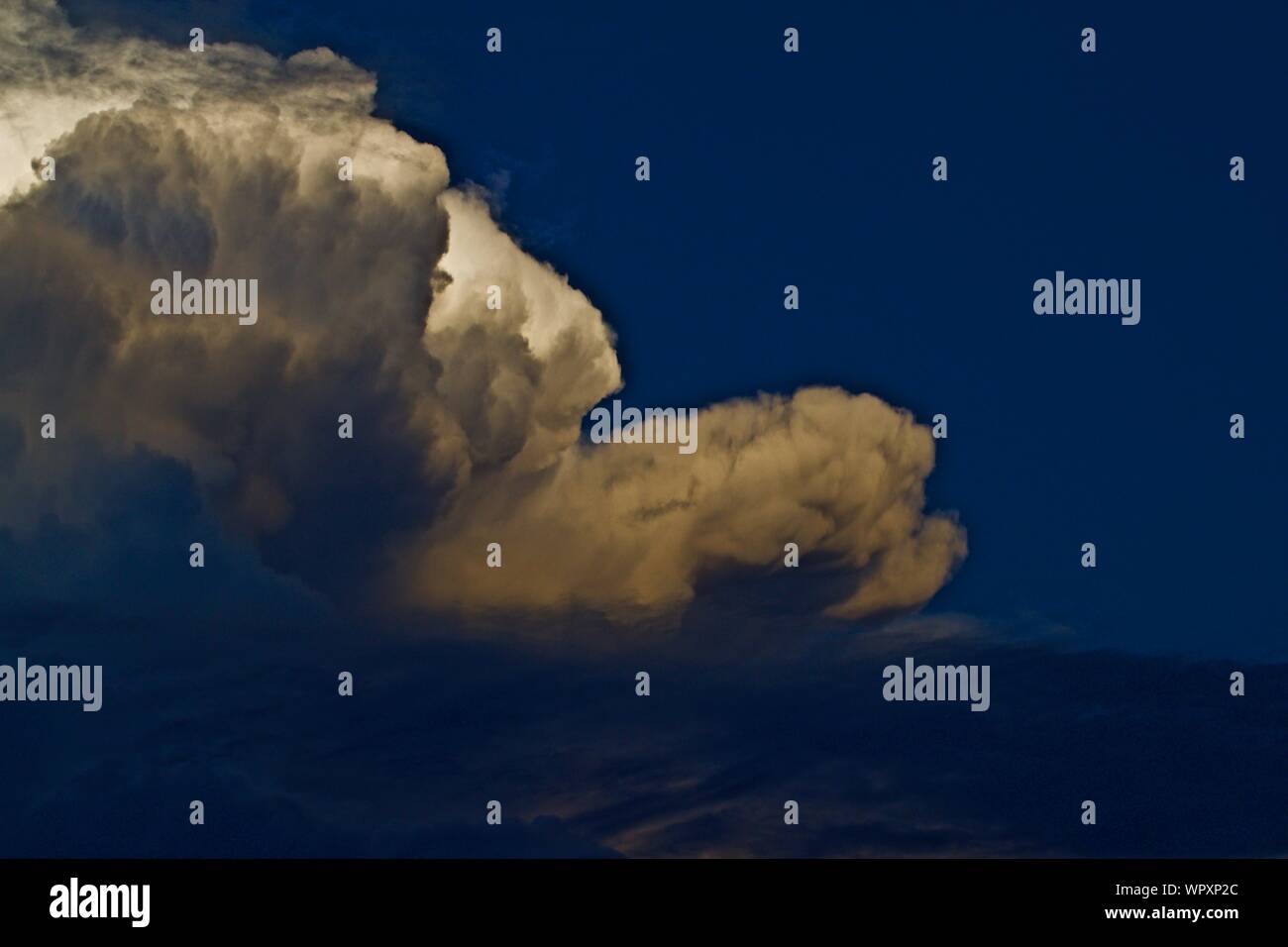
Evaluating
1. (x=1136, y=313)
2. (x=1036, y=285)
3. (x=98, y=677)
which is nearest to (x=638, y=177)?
(x=1036, y=285)

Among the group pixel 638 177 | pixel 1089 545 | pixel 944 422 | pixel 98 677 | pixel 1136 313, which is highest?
pixel 638 177

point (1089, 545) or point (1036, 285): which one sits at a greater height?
point (1036, 285)

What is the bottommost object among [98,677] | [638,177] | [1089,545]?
[98,677]

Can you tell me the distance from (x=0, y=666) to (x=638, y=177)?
3885 cm

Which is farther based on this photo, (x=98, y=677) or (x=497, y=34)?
(x=98, y=677)

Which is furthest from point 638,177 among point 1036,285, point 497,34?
point 1036,285

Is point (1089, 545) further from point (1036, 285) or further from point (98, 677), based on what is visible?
point (98, 677)

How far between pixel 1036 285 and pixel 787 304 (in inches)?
499

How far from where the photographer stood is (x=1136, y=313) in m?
75.1
